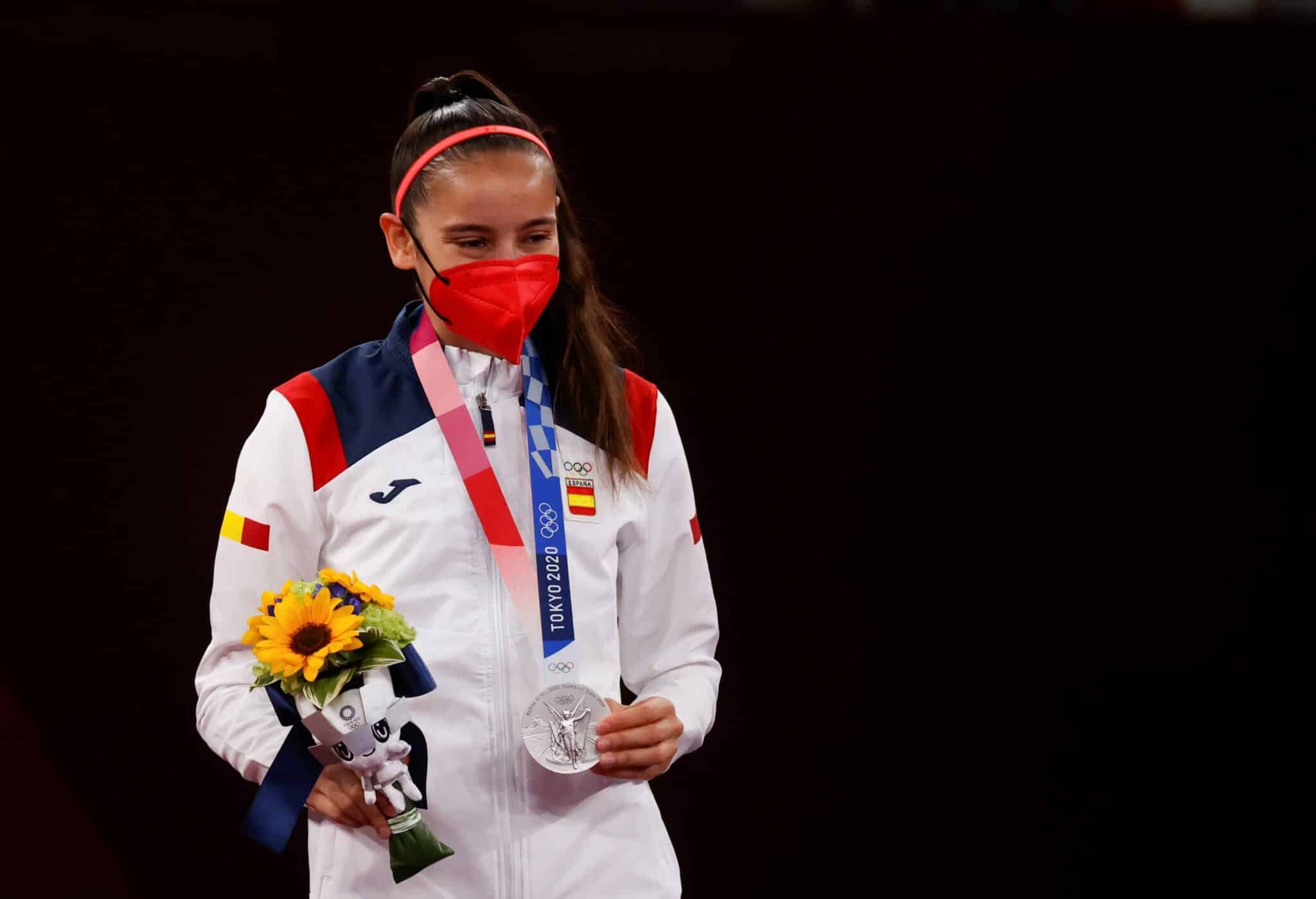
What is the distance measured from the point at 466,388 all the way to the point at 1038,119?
1.77 m

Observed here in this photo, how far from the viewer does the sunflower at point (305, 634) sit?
1.40 metres

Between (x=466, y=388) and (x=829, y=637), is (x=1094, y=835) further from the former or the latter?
(x=466, y=388)

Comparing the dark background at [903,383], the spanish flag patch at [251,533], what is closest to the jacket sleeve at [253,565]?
the spanish flag patch at [251,533]

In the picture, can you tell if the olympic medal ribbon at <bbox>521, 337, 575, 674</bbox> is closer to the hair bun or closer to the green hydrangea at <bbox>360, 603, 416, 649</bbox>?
the green hydrangea at <bbox>360, 603, 416, 649</bbox>

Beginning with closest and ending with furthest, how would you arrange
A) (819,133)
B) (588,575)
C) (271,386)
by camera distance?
(588,575)
(271,386)
(819,133)

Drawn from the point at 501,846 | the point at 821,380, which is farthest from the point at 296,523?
the point at 821,380

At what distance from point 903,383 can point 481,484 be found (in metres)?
1.54

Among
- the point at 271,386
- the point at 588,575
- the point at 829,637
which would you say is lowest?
the point at 829,637

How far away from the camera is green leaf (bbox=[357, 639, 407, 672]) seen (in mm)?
1438

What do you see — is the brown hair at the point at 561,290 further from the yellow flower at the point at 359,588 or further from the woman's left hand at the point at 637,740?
the yellow flower at the point at 359,588

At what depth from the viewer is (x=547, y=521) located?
1.72 m

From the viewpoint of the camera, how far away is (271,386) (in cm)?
265

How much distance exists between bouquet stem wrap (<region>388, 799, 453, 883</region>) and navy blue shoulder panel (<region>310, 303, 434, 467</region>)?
453mm

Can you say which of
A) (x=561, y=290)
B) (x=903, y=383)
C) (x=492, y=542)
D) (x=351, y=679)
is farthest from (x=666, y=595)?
(x=903, y=383)
